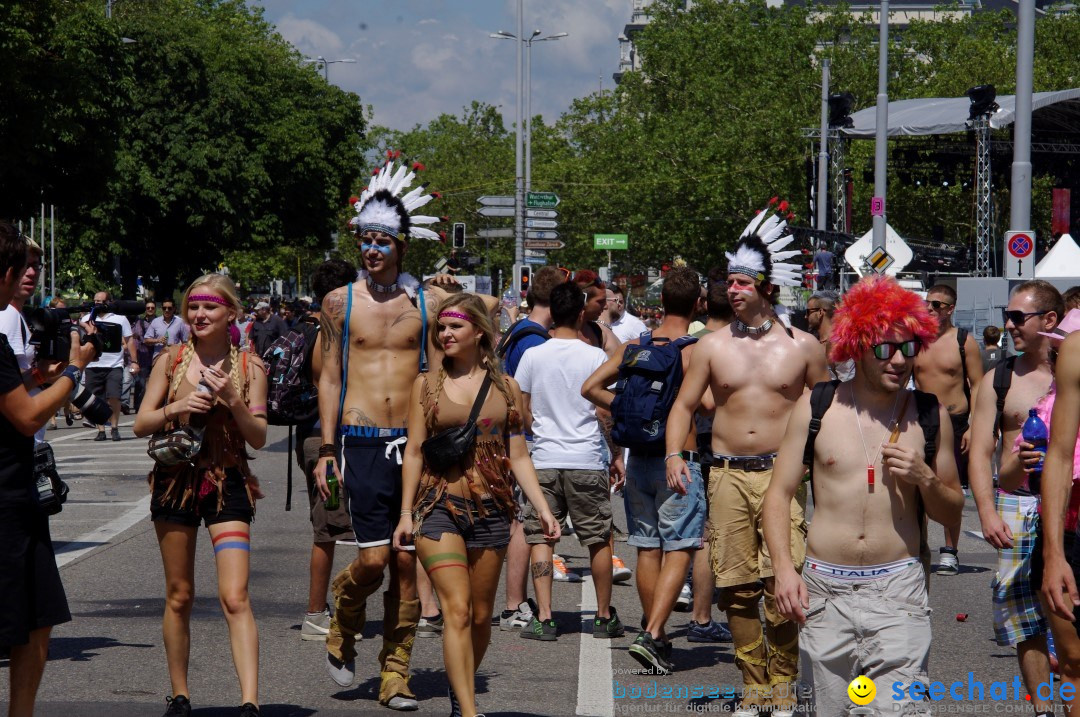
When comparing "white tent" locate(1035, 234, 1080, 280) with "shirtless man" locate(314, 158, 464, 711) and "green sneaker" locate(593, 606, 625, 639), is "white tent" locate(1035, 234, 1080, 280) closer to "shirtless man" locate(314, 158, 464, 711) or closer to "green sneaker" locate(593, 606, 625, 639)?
"green sneaker" locate(593, 606, 625, 639)

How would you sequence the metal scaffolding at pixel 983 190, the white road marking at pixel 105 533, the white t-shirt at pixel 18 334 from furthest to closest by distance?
the metal scaffolding at pixel 983 190, the white road marking at pixel 105 533, the white t-shirt at pixel 18 334

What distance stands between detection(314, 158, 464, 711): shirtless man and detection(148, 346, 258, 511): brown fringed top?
589 mm

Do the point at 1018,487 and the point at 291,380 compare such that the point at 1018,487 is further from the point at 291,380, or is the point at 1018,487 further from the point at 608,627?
the point at 291,380

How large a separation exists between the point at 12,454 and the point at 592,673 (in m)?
3.31

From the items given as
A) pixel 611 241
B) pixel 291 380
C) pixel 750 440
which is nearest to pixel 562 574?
pixel 291 380

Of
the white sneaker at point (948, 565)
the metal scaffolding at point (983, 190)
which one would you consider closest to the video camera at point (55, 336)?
the white sneaker at point (948, 565)

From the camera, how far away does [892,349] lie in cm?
482

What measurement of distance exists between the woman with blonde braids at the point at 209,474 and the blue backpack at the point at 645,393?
223cm

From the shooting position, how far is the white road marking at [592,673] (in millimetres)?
6648

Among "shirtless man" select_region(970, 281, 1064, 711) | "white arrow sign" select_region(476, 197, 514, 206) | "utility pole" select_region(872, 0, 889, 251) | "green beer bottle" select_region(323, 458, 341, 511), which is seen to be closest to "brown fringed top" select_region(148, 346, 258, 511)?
"green beer bottle" select_region(323, 458, 341, 511)

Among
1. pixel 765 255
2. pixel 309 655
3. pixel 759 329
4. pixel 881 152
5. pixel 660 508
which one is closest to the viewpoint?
pixel 759 329

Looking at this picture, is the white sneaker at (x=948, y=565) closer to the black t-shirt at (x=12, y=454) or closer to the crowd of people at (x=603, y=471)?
the crowd of people at (x=603, y=471)

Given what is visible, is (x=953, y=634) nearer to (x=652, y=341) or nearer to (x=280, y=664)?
(x=652, y=341)

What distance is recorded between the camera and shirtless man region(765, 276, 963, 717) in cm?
479
